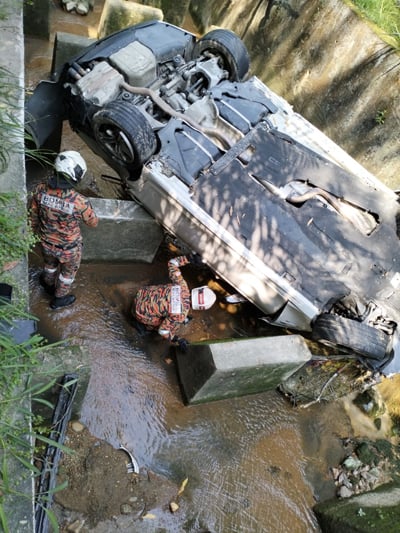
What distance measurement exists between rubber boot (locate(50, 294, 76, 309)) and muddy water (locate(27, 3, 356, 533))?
6cm

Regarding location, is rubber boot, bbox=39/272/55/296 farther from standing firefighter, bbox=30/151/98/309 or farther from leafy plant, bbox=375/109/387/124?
leafy plant, bbox=375/109/387/124

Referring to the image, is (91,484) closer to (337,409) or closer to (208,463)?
(208,463)

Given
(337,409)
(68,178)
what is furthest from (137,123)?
(337,409)

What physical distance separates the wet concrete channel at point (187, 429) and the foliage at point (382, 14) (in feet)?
16.4

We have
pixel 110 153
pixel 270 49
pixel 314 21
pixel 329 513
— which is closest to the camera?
pixel 329 513

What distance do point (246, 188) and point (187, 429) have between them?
7.90ft

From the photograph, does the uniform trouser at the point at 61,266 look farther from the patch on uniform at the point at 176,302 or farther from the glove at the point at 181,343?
the glove at the point at 181,343

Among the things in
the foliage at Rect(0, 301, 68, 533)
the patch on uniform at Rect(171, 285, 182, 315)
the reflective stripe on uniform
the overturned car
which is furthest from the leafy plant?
the foliage at Rect(0, 301, 68, 533)

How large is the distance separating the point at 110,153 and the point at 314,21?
14.3ft

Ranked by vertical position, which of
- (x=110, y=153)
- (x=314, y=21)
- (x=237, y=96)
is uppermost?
(x=314, y=21)

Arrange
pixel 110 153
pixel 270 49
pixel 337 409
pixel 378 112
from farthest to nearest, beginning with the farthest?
pixel 270 49 → pixel 378 112 → pixel 337 409 → pixel 110 153

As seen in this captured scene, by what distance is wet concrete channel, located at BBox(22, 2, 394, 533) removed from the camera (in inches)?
165

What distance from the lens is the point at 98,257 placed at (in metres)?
5.04

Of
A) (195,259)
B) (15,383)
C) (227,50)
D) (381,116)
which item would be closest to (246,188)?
(195,259)
